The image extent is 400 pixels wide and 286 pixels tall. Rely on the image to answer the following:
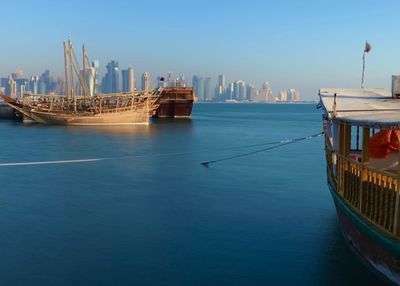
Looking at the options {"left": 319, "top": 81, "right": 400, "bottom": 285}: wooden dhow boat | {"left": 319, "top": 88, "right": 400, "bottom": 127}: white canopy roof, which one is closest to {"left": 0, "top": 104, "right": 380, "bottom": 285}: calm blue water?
{"left": 319, "top": 81, "right": 400, "bottom": 285}: wooden dhow boat

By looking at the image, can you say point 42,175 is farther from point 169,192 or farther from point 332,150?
point 332,150

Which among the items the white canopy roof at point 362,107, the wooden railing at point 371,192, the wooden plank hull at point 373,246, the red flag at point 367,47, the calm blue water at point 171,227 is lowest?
the calm blue water at point 171,227

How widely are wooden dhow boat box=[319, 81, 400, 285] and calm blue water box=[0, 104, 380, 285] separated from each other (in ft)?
4.49

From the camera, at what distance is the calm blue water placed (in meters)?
11.8

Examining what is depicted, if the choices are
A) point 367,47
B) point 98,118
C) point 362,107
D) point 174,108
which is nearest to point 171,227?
point 362,107

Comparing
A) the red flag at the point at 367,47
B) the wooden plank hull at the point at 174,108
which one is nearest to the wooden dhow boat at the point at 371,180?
the red flag at the point at 367,47

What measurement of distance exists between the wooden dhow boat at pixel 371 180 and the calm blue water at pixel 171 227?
137 cm

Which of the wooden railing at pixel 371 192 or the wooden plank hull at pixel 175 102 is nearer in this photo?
the wooden railing at pixel 371 192

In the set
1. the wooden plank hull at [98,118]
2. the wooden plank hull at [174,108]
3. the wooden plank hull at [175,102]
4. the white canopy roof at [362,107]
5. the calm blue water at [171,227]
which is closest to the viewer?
the white canopy roof at [362,107]

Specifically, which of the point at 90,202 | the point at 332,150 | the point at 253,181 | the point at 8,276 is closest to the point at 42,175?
the point at 90,202

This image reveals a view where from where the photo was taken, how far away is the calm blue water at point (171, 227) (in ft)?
38.8

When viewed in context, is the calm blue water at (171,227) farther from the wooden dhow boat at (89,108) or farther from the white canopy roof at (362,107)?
the wooden dhow boat at (89,108)

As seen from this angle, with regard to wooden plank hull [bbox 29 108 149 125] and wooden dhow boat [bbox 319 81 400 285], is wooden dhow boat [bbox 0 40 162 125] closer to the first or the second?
wooden plank hull [bbox 29 108 149 125]

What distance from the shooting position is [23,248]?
13.5 meters
